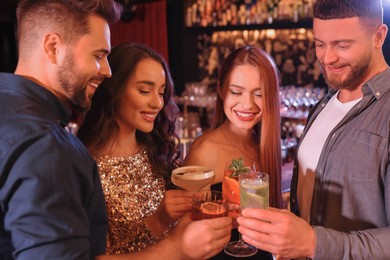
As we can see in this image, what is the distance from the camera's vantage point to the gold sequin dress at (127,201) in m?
1.98

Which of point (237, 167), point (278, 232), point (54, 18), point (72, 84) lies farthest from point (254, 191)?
point (54, 18)

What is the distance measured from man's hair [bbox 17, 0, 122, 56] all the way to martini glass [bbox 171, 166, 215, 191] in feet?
2.84

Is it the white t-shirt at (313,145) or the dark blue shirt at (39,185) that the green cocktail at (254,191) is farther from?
the dark blue shirt at (39,185)

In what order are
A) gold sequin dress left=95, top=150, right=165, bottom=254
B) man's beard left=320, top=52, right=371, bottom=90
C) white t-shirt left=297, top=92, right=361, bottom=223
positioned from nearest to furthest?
man's beard left=320, top=52, right=371, bottom=90 < gold sequin dress left=95, top=150, right=165, bottom=254 < white t-shirt left=297, top=92, right=361, bottom=223

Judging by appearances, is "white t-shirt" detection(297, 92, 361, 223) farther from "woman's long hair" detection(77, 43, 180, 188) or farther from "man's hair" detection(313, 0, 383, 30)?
"woman's long hair" detection(77, 43, 180, 188)

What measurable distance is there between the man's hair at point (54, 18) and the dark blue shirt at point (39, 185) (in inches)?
9.8

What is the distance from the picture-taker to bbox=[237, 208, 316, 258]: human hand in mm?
1435

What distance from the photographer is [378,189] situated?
1698 mm

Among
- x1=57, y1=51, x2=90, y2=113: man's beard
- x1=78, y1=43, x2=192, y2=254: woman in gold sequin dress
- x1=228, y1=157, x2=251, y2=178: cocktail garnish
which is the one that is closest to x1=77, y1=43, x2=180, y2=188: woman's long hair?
x1=78, y1=43, x2=192, y2=254: woman in gold sequin dress

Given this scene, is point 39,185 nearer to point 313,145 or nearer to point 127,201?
point 127,201

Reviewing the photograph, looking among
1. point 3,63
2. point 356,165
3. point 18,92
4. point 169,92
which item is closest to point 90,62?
point 18,92

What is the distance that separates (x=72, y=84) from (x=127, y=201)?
859 millimetres

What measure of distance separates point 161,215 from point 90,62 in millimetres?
993

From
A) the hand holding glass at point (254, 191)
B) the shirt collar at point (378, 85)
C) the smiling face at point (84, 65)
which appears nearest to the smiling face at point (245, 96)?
the shirt collar at point (378, 85)
